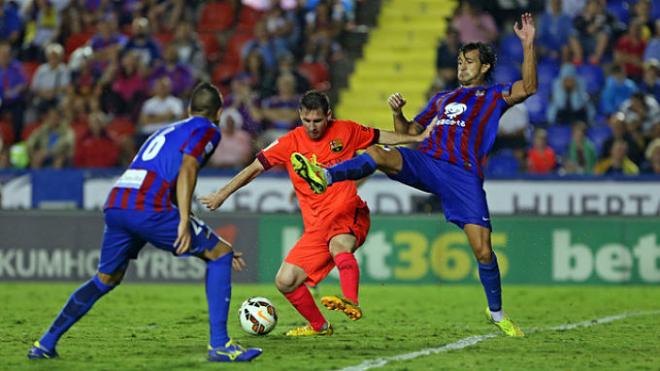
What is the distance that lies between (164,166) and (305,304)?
220cm

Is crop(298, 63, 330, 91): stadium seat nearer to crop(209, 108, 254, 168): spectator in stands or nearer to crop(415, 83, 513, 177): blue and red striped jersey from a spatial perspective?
crop(209, 108, 254, 168): spectator in stands

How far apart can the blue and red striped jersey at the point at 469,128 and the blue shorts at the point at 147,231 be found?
2368mm

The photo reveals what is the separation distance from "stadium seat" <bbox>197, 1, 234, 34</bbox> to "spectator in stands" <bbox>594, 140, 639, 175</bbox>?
6924 mm

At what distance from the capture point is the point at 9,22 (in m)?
21.1

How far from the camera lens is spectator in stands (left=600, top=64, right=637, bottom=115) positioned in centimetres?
1762

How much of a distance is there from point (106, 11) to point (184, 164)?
46.2 feet

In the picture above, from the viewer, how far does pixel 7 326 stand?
1060 cm

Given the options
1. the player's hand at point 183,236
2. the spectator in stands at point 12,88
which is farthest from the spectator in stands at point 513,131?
the player's hand at point 183,236

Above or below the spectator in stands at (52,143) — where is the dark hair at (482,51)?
above

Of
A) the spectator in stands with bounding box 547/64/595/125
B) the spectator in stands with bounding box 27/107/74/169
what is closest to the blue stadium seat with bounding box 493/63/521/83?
the spectator in stands with bounding box 547/64/595/125

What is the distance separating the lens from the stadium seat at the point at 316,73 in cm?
1917

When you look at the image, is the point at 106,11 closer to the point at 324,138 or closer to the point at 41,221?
the point at 41,221

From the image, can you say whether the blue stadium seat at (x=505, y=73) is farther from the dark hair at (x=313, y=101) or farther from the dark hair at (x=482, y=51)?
the dark hair at (x=313, y=101)

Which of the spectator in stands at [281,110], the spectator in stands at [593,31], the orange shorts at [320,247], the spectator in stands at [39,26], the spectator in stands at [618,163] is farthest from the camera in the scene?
the spectator in stands at [39,26]
